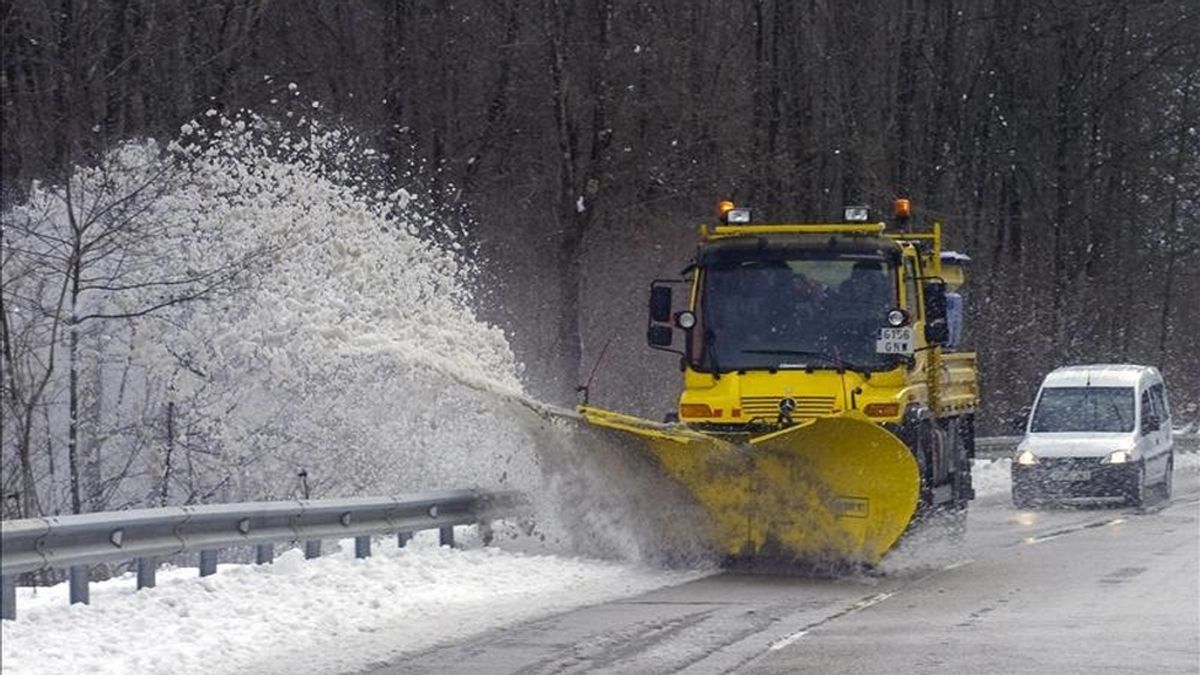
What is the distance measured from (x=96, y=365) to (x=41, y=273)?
1.31 metres

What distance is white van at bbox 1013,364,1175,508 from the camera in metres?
25.5

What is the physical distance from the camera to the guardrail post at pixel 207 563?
1225 cm

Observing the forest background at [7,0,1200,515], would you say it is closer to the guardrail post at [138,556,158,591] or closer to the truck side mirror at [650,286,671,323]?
the truck side mirror at [650,286,671,323]

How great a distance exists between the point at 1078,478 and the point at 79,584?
17324mm

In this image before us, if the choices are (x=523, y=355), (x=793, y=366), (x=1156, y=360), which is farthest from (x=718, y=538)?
(x=1156, y=360)

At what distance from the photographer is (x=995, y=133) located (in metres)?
44.8

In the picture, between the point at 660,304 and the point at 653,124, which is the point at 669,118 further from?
the point at 660,304

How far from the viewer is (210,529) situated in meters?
12.3

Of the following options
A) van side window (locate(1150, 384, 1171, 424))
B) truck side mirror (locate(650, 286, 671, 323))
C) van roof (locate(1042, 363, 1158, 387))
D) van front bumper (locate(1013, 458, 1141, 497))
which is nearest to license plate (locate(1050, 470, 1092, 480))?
van front bumper (locate(1013, 458, 1141, 497))

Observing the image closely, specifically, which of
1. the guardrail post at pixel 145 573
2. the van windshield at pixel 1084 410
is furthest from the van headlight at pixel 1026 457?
the guardrail post at pixel 145 573

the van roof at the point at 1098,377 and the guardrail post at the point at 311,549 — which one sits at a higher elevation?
the van roof at the point at 1098,377

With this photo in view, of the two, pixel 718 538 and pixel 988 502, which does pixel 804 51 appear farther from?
pixel 718 538

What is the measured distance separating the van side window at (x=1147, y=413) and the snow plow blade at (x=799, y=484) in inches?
476

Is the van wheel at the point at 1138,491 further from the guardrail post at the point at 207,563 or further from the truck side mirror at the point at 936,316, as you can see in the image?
the guardrail post at the point at 207,563
